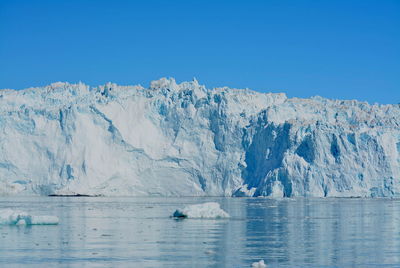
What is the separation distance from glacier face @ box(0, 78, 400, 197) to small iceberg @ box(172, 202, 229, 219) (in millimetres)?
35680

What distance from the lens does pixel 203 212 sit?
29844mm

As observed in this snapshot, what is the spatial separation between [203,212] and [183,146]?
4631 cm

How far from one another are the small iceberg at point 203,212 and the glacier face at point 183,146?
35.7 meters

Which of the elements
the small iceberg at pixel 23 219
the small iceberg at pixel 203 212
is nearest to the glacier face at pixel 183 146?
the small iceberg at pixel 203 212

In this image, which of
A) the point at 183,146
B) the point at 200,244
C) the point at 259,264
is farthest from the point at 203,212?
the point at 183,146

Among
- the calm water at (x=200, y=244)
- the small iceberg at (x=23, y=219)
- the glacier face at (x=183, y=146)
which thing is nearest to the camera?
the calm water at (x=200, y=244)

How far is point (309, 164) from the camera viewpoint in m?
66.1

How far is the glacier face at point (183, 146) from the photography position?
2640 inches

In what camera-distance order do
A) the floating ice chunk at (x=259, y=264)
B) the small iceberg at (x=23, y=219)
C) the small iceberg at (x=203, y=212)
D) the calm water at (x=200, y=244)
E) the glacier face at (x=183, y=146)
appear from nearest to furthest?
1. the floating ice chunk at (x=259, y=264)
2. the calm water at (x=200, y=244)
3. the small iceberg at (x=23, y=219)
4. the small iceberg at (x=203, y=212)
5. the glacier face at (x=183, y=146)

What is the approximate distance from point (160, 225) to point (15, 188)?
45653 millimetres

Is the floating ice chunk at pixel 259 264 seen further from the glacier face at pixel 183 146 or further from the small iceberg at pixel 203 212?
the glacier face at pixel 183 146

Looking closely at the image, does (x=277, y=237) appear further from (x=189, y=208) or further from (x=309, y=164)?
(x=309, y=164)

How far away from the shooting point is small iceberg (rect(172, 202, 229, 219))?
29344mm

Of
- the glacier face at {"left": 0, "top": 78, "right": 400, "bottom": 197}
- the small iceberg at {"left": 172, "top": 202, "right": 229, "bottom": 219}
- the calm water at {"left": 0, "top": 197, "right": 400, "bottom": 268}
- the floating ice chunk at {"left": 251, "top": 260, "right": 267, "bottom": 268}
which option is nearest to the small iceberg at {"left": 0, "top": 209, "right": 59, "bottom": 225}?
the calm water at {"left": 0, "top": 197, "right": 400, "bottom": 268}
